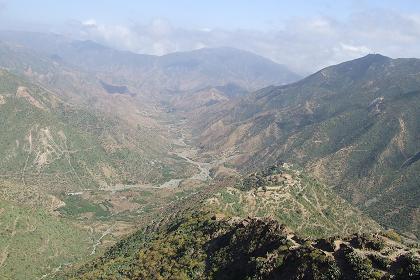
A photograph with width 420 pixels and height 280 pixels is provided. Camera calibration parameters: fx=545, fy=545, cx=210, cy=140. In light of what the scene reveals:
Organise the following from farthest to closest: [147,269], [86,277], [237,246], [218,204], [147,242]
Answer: [218,204], [147,242], [86,277], [147,269], [237,246]

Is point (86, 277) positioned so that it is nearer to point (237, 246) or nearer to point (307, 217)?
point (237, 246)

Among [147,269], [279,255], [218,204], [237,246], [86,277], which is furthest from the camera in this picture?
[218,204]

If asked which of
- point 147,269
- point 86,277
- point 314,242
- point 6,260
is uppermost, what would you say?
point 314,242

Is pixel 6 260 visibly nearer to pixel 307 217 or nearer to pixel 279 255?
pixel 307 217

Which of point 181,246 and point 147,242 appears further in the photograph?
point 147,242

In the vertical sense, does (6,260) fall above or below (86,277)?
below

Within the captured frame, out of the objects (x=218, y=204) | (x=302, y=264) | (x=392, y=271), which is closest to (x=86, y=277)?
(x=218, y=204)

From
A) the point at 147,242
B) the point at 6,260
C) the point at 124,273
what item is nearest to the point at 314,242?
the point at 124,273
